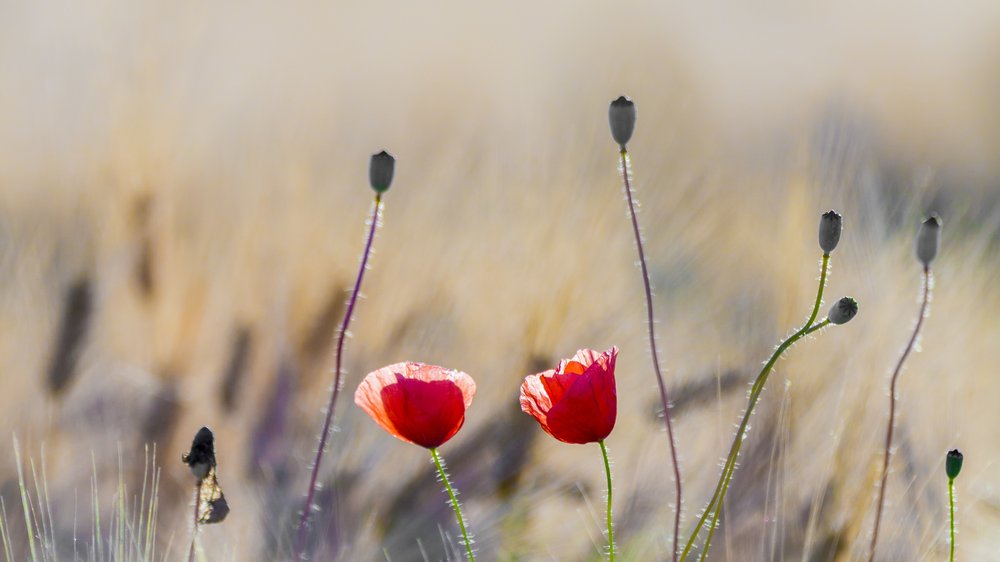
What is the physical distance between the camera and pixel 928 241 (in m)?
0.42

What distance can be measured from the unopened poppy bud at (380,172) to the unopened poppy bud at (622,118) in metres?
0.08

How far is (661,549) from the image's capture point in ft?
1.62

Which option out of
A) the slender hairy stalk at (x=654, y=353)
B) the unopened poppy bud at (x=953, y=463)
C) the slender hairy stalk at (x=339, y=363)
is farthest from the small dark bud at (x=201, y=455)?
the unopened poppy bud at (x=953, y=463)

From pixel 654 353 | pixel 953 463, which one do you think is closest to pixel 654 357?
pixel 654 353

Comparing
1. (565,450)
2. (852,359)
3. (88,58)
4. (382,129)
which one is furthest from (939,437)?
(88,58)

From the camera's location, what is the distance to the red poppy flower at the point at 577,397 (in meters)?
0.41

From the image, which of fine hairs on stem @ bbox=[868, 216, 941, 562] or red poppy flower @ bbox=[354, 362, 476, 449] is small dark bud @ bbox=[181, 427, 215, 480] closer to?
red poppy flower @ bbox=[354, 362, 476, 449]

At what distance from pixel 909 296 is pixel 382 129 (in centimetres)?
25

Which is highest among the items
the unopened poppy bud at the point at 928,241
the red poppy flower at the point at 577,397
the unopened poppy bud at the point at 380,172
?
the unopened poppy bud at the point at 380,172

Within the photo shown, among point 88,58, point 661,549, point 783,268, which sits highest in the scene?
point 88,58

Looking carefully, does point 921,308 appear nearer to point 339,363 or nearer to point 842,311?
point 842,311

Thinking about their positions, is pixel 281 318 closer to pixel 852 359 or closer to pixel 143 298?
pixel 143 298

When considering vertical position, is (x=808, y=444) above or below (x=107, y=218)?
below

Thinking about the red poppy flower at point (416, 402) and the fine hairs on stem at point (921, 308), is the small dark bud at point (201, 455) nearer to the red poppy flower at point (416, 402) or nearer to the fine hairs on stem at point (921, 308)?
the red poppy flower at point (416, 402)
